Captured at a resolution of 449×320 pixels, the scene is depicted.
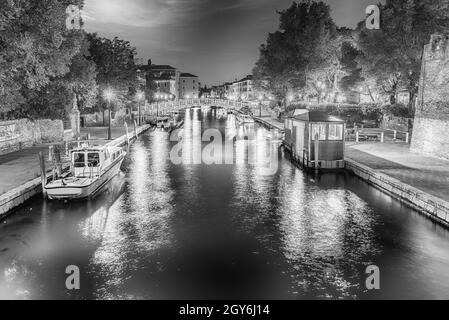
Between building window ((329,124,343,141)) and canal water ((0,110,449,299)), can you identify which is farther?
building window ((329,124,343,141))

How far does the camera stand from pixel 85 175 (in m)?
19.5

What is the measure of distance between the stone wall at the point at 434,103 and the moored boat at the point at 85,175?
19541mm

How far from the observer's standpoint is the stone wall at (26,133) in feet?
87.7

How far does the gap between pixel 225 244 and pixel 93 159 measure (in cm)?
1007

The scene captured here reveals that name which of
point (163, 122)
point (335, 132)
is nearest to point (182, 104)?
point (163, 122)

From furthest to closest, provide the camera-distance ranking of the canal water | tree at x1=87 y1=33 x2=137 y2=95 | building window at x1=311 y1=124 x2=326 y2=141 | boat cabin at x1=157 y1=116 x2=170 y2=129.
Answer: boat cabin at x1=157 y1=116 x2=170 y2=129 → tree at x1=87 y1=33 x2=137 y2=95 → building window at x1=311 y1=124 x2=326 y2=141 → the canal water

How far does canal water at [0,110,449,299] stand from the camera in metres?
10.2

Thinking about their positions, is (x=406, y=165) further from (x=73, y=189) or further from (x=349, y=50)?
(x=349, y=50)

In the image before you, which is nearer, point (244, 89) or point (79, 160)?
point (79, 160)

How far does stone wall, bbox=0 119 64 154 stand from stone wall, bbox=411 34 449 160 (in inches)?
1084

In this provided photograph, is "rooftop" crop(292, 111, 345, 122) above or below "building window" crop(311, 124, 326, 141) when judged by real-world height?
above

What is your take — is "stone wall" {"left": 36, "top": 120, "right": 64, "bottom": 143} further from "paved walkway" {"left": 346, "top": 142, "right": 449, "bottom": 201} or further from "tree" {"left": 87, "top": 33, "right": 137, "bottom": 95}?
"paved walkway" {"left": 346, "top": 142, "right": 449, "bottom": 201}

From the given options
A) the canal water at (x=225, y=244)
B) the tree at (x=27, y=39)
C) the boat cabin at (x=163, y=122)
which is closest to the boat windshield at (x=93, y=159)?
the canal water at (x=225, y=244)

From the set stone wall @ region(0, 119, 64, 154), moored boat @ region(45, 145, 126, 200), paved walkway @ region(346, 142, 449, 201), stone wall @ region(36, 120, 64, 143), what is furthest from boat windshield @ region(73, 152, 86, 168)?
paved walkway @ region(346, 142, 449, 201)
